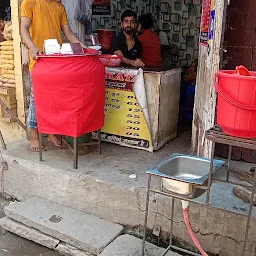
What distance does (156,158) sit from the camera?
3.81 meters

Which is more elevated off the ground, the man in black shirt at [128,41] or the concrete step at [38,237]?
the man in black shirt at [128,41]

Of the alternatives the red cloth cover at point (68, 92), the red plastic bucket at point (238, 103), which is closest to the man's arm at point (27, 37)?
the red cloth cover at point (68, 92)

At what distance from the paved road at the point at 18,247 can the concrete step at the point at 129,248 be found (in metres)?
0.57

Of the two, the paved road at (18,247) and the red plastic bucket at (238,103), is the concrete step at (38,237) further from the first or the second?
the red plastic bucket at (238,103)

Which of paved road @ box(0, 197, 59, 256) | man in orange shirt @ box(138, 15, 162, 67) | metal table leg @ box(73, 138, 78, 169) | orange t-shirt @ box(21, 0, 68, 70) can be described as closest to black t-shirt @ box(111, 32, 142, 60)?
man in orange shirt @ box(138, 15, 162, 67)

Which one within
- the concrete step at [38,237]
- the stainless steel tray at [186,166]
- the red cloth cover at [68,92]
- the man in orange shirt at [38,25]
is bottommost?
the concrete step at [38,237]

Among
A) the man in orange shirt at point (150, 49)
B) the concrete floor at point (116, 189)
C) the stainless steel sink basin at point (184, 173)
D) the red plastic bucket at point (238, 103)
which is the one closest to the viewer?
the red plastic bucket at point (238, 103)

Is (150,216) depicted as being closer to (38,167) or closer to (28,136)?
(38,167)

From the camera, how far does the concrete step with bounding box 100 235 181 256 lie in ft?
9.33

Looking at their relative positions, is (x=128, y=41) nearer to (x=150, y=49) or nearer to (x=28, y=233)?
(x=150, y=49)

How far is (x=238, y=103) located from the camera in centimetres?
203

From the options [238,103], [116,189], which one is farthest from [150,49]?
[238,103]

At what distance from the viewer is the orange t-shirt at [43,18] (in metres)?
3.64

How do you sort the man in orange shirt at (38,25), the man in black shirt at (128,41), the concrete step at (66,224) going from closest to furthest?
the concrete step at (66,224)
the man in orange shirt at (38,25)
the man in black shirt at (128,41)
